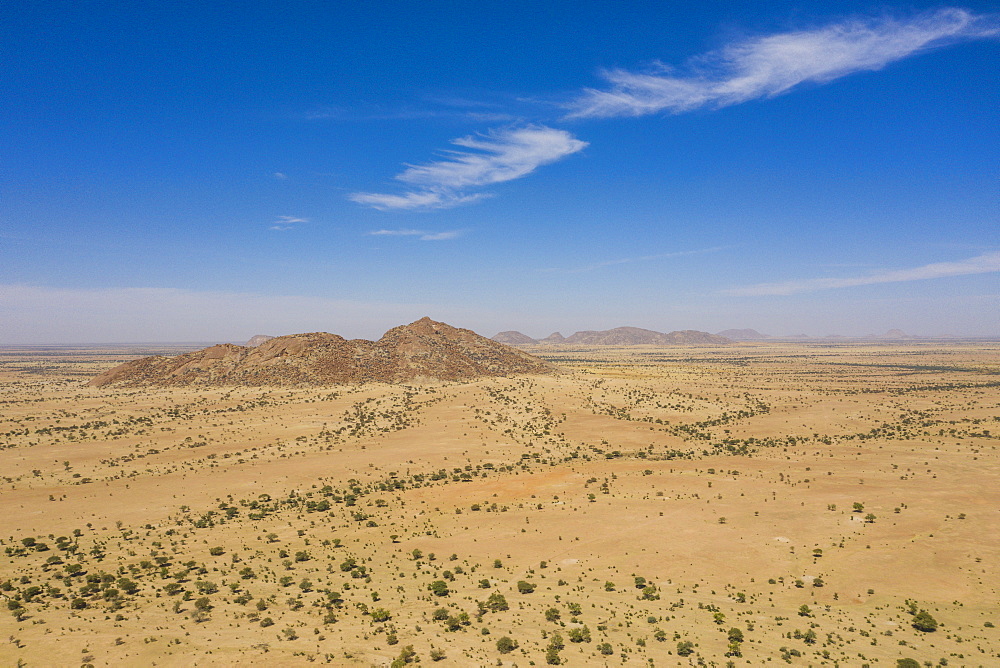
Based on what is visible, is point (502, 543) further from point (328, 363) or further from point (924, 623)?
point (328, 363)

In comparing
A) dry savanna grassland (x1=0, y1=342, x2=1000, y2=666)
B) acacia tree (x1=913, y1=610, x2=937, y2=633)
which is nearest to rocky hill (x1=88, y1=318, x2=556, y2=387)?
dry savanna grassland (x1=0, y1=342, x2=1000, y2=666)

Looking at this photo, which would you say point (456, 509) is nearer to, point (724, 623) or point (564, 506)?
point (564, 506)

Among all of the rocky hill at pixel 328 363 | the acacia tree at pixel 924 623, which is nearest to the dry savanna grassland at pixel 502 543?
the acacia tree at pixel 924 623

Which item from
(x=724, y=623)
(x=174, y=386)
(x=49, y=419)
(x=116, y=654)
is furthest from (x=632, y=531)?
(x=174, y=386)

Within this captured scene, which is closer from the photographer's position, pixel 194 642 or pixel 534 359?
pixel 194 642

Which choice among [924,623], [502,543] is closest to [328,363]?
[502,543]

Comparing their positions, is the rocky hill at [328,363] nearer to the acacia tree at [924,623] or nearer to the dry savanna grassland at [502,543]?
the dry savanna grassland at [502,543]
